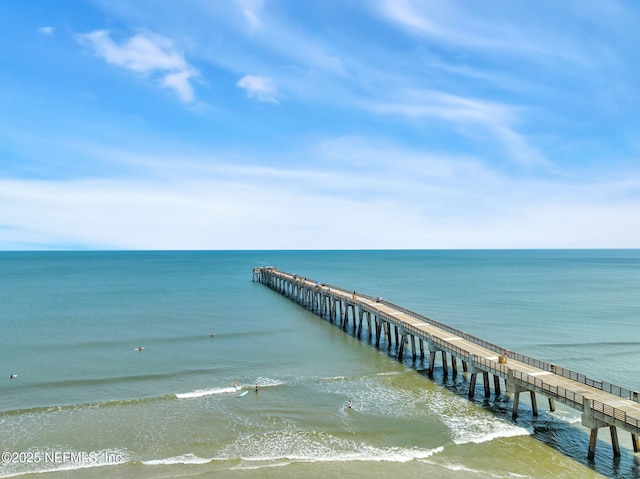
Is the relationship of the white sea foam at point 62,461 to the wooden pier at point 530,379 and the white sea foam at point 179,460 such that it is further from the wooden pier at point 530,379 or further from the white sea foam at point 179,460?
the wooden pier at point 530,379

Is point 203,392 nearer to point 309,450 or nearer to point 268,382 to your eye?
point 268,382

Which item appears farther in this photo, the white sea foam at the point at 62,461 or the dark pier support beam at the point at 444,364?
the dark pier support beam at the point at 444,364

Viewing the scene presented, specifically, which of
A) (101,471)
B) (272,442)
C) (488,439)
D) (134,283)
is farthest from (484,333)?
(134,283)

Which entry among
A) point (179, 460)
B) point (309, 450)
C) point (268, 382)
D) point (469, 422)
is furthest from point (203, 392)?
point (469, 422)

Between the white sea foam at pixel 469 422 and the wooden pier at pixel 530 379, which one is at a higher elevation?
the wooden pier at pixel 530 379

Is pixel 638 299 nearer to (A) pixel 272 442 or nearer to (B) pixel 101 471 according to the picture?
(A) pixel 272 442

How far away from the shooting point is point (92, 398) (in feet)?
103

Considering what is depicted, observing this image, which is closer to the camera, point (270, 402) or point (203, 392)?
point (270, 402)

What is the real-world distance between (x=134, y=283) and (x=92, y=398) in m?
82.9

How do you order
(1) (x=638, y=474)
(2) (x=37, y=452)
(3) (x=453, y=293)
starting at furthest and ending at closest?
(3) (x=453, y=293)
(2) (x=37, y=452)
(1) (x=638, y=474)

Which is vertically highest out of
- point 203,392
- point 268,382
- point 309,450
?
point 268,382

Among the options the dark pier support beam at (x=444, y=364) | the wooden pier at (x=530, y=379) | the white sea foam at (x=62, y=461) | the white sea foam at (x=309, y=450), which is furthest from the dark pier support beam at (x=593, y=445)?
the white sea foam at (x=62, y=461)

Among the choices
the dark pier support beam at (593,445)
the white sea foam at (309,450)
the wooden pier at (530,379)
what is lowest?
the white sea foam at (309,450)

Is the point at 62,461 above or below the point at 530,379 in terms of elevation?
below
